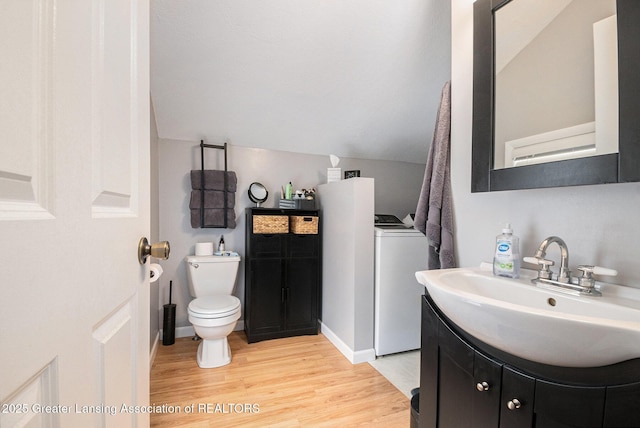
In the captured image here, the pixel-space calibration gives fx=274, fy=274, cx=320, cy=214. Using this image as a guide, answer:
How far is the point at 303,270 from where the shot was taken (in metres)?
2.58

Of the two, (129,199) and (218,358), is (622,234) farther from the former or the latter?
(218,358)

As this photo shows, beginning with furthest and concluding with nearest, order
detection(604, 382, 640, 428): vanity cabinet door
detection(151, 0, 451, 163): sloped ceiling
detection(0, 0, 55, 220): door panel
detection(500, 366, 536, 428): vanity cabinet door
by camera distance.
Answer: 1. detection(151, 0, 451, 163): sloped ceiling
2. detection(500, 366, 536, 428): vanity cabinet door
3. detection(604, 382, 640, 428): vanity cabinet door
4. detection(0, 0, 55, 220): door panel

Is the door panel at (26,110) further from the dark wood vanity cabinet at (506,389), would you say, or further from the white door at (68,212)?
the dark wood vanity cabinet at (506,389)

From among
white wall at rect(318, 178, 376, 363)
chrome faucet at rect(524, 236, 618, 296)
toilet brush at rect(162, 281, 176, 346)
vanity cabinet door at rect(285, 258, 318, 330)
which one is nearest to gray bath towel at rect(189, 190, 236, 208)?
vanity cabinet door at rect(285, 258, 318, 330)

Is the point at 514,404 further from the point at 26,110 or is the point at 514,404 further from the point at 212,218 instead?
the point at 212,218

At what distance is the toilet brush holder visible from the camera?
234 cm

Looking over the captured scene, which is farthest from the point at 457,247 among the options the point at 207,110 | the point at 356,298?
the point at 207,110

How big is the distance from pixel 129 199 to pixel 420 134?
9.06 ft

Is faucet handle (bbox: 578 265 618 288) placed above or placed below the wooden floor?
above

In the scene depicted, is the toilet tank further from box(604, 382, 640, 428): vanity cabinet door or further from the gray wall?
box(604, 382, 640, 428): vanity cabinet door

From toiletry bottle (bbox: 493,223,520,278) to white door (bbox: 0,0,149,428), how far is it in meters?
1.11

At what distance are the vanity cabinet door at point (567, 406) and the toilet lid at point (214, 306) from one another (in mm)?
1804

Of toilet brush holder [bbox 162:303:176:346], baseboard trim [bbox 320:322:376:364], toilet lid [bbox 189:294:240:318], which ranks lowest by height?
baseboard trim [bbox 320:322:376:364]

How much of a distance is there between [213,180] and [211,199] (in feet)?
0.56
